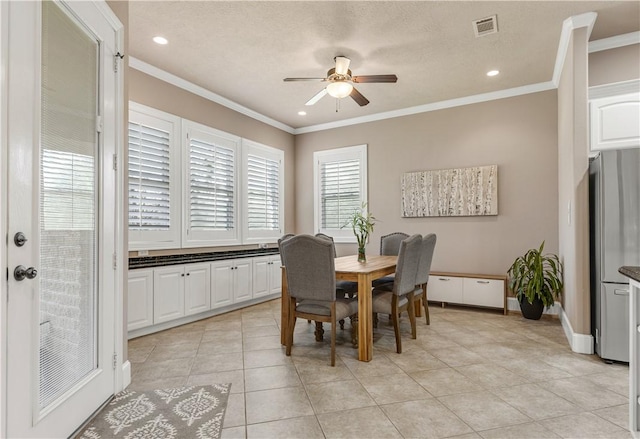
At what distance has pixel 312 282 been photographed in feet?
9.59

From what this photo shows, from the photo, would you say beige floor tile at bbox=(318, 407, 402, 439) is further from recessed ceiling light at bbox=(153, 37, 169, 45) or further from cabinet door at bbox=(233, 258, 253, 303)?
recessed ceiling light at bbox=(153, 37, 169, 45)

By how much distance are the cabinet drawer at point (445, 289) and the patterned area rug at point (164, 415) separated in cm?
334

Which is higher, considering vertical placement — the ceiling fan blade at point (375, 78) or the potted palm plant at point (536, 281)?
the ceiling fan blade at point (375, 78)

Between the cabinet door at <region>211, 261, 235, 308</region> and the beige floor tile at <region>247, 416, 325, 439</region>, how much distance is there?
8.94ft

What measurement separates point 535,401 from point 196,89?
15.4 feet

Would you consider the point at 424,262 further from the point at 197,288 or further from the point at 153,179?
the point at 153,179

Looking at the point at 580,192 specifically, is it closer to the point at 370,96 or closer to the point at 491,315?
the point at 491,315

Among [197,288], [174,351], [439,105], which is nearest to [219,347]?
[174,351]

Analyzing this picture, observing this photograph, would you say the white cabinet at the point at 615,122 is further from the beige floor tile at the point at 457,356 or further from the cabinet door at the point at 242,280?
the cabinet door at the point at 242,280

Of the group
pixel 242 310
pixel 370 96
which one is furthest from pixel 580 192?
pixel 242 310

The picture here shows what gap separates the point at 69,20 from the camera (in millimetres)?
1924

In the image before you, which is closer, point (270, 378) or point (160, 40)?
point (270, 378)

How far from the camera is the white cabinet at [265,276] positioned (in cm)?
518

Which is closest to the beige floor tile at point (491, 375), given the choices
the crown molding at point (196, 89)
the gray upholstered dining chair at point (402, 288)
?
the gray upholstered dining chair at point (402, 288)
